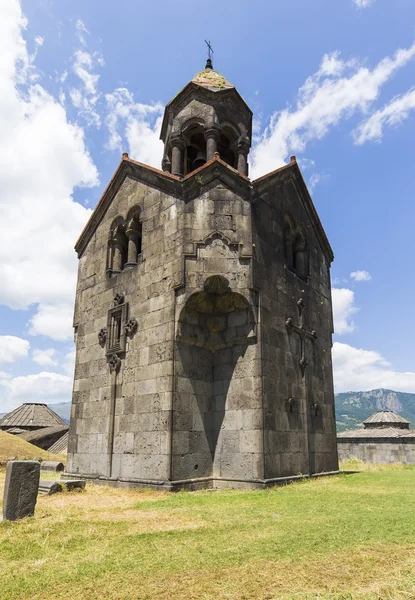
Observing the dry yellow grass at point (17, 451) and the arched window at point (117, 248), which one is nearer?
the arched window at point (117, 248)

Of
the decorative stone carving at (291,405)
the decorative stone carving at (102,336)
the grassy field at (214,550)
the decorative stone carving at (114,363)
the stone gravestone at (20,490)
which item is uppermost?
the decorative stone carving at (102,336)

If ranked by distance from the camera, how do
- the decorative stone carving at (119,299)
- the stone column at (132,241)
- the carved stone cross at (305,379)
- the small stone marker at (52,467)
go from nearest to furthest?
1. the carved stone cross at (305,379)
2. the decorative stone carving at (119,299)
3. the stone column at (132,241)
4. the small stone marker at (52,467)

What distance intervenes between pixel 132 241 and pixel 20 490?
346 inches

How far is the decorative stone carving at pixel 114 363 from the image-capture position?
13156 mm

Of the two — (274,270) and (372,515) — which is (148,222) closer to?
(274,270)

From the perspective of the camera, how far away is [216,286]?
39.4 feet

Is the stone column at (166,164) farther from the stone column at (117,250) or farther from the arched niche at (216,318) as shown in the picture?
the arched niche at (216,318)

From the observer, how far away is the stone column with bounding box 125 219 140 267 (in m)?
14.2

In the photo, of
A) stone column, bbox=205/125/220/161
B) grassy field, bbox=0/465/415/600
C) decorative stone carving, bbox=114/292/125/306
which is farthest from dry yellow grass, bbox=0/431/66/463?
stone column, bbox=205/125/220/161

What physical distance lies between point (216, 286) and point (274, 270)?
230cm

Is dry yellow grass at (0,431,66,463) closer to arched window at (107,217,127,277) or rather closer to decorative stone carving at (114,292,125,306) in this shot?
decorative stone carving at (114,292,125,306)

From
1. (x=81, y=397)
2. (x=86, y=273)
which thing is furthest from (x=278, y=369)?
(x=86, y=273)

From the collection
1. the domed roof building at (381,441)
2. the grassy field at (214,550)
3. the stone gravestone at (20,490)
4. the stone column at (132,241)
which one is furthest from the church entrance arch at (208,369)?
the domed roof building at (381,441)

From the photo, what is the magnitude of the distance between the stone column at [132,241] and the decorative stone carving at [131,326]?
1.99 meters
